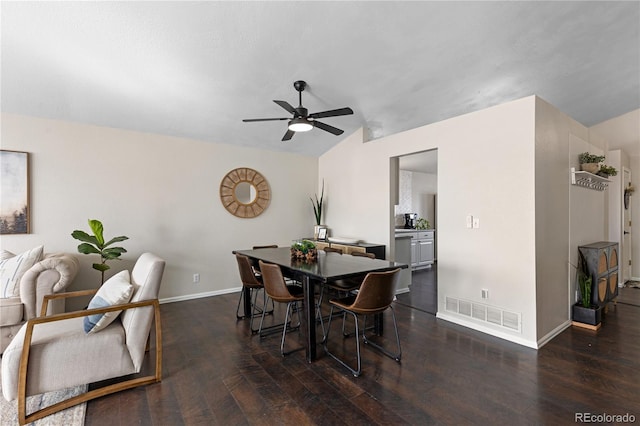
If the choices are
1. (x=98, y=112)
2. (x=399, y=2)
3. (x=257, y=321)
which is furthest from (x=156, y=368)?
(x=399, y=2)

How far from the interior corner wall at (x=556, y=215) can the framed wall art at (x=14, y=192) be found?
5.52 metres

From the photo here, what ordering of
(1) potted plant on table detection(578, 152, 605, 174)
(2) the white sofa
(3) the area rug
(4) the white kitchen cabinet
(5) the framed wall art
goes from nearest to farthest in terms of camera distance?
(3) the area rug, (2) the white sofa, (5) the framed wall art, (1) potted plant on table detection(578, 152, 605, 174), (4) the white kitchen cabinet

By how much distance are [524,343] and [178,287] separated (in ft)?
14.3

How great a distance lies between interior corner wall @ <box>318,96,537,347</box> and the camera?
2.93 metres

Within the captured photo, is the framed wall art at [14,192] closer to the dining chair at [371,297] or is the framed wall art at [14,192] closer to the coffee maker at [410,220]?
the dining chair at [371,297]

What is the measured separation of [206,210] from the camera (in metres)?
4.72

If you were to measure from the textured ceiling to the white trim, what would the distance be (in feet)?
9.00

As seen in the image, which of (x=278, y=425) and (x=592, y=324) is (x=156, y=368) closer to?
(x=278, y=425)

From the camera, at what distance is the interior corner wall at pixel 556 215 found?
2.95m

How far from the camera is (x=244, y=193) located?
5137 millimetres

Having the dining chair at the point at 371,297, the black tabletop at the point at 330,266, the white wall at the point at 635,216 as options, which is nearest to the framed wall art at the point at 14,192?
the black tabletop at the point at 330,266

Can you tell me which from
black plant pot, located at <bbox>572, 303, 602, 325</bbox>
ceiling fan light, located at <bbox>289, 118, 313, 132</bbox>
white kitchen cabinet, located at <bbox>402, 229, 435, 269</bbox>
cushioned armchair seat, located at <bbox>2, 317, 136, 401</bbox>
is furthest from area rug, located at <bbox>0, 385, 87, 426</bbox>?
white kitchen cabinet, located at <bbox>402, 229, 435, 269</bbox>

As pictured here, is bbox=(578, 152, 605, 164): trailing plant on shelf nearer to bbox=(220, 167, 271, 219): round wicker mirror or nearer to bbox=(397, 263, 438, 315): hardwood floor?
bbox=(397, 263, 438, 315): hardwood floor

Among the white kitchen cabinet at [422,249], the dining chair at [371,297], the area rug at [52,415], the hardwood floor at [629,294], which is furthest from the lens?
the white kitchen cabinet at [422,249]
